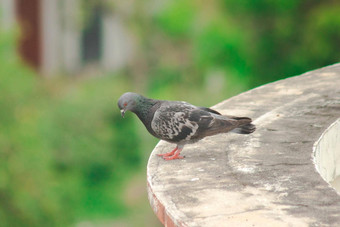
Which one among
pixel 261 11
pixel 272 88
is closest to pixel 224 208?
pixel 272 88

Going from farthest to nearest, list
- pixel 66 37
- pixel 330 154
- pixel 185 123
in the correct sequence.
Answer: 1. pixel 66 37
2. pixel 185 123
3. pixel 330 154

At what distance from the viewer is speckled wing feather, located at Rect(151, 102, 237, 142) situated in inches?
166

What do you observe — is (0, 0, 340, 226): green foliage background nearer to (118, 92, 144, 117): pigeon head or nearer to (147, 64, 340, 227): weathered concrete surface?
(118, 92, 144, 117): pigeon head

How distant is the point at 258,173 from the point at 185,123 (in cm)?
95

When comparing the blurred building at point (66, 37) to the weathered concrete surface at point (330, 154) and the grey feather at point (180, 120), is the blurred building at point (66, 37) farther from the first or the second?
the weathered concrete surface at point (330, 154)

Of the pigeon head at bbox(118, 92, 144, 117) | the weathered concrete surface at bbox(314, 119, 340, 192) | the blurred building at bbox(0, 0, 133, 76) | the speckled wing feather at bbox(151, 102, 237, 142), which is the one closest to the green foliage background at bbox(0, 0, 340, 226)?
the blurred building at bbox(0, 0, 133, 76)

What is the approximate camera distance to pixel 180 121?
4379 millimetres

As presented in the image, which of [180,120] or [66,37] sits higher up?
[180,120]

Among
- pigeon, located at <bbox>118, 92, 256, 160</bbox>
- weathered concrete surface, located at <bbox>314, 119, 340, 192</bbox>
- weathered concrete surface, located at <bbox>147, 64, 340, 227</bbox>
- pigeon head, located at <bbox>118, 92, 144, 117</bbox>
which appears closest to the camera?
weathered concrete surface, located at <bbox>147, 64, 340, 227</bbox>

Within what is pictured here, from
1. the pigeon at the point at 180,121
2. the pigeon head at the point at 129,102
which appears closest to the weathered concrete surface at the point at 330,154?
the pigeon at the point at 180,121

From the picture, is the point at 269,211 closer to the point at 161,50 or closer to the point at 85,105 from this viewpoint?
the point at 85,105

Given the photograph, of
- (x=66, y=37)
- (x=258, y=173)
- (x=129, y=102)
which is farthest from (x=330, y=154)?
(x=66, y=37)

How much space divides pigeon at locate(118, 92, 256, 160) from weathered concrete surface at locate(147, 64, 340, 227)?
0.22ft

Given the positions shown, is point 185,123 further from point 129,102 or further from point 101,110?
point 101,110
